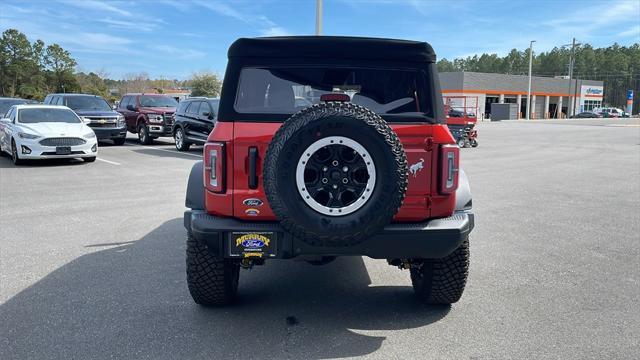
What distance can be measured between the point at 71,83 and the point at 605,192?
68527mm

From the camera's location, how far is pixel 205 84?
75.8m

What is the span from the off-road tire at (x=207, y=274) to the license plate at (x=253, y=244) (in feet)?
1.50

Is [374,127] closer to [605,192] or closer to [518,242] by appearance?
[518,242]

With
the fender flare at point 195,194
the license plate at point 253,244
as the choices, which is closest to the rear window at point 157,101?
the fender flare at point 195,194

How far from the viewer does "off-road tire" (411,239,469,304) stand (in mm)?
4062

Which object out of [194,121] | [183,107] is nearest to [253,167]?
[194,121]

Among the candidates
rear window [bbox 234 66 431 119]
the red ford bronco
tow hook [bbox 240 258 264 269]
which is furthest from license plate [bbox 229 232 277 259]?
Answer: rear window [bbox 234 66 431 119]

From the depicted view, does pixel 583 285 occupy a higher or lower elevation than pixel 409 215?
lower

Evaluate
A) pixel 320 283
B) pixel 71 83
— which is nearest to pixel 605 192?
pixel 320 283

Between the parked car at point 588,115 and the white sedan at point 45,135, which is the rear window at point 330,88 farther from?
the parked car at point 588,115

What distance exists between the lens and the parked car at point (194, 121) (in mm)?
15777

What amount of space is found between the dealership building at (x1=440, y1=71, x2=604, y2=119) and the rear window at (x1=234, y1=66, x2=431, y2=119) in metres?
53.4

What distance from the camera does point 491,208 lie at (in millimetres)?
8594

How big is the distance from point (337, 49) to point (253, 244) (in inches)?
58.8
